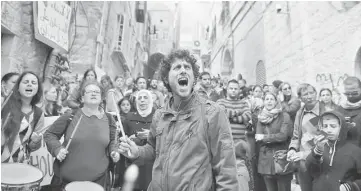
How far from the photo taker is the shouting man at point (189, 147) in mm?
1521

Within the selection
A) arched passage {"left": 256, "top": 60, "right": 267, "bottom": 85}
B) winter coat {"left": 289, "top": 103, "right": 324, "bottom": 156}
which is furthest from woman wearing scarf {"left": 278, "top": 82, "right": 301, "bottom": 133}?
arched passage {"left": 256, "top": 60, "right": 267, "bottom": 85}

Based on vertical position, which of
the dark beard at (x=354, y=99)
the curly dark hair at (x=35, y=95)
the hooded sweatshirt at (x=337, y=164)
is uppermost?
the curly dark hair at (x=35, y=95)

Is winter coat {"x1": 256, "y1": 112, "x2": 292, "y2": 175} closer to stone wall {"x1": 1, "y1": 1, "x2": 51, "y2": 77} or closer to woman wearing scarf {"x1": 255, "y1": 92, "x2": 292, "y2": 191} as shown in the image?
woman wearing scarf {"x1": 255, "y1": 92, "x2": 292, "y2": 191}

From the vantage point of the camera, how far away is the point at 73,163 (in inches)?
108

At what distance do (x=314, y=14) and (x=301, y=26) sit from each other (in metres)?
0.67

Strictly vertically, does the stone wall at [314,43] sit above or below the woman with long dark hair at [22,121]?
above

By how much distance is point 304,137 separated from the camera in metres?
3.75

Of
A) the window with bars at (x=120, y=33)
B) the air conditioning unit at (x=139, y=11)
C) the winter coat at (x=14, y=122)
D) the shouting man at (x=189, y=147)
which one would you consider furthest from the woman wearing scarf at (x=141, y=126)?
the air conditioning unit at (x=139, y=11)

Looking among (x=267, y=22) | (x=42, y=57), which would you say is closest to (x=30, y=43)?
(x=42, y=57)

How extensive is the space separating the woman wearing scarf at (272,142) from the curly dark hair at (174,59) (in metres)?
2.67

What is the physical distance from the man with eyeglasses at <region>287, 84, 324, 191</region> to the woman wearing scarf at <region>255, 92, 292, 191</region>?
0.82 ft

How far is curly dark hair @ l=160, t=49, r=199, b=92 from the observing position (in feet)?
6.40

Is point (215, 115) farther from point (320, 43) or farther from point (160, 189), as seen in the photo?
point (320, 43)

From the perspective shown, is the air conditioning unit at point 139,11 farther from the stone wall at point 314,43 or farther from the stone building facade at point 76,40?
the stone wall at point 314,43
